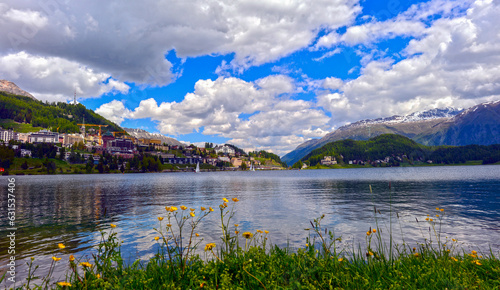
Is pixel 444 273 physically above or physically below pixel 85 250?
above

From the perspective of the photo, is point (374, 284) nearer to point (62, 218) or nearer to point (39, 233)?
point (39, 233)

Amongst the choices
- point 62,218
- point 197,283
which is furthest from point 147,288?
point 62,218

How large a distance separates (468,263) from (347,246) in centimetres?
759

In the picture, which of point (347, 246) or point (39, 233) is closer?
point (347, 246)

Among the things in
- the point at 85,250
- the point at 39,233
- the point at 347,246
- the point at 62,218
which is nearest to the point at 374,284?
the point at 347,246

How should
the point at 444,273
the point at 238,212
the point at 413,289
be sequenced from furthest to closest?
the point at 238,212
the point at 444,273
the point at 413,289

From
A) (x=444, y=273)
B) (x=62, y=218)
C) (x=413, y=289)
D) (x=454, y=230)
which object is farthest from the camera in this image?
(x=62, y=218)

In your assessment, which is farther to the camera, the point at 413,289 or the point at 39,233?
the point at 39,233

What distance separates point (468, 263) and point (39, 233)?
1040 inches

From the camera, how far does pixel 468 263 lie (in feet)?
27.2

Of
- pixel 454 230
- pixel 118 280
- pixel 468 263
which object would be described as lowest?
pixel 454 230

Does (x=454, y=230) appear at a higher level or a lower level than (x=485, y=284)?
lower

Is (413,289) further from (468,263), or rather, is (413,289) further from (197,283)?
(197,283)

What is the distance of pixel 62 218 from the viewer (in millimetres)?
27203
